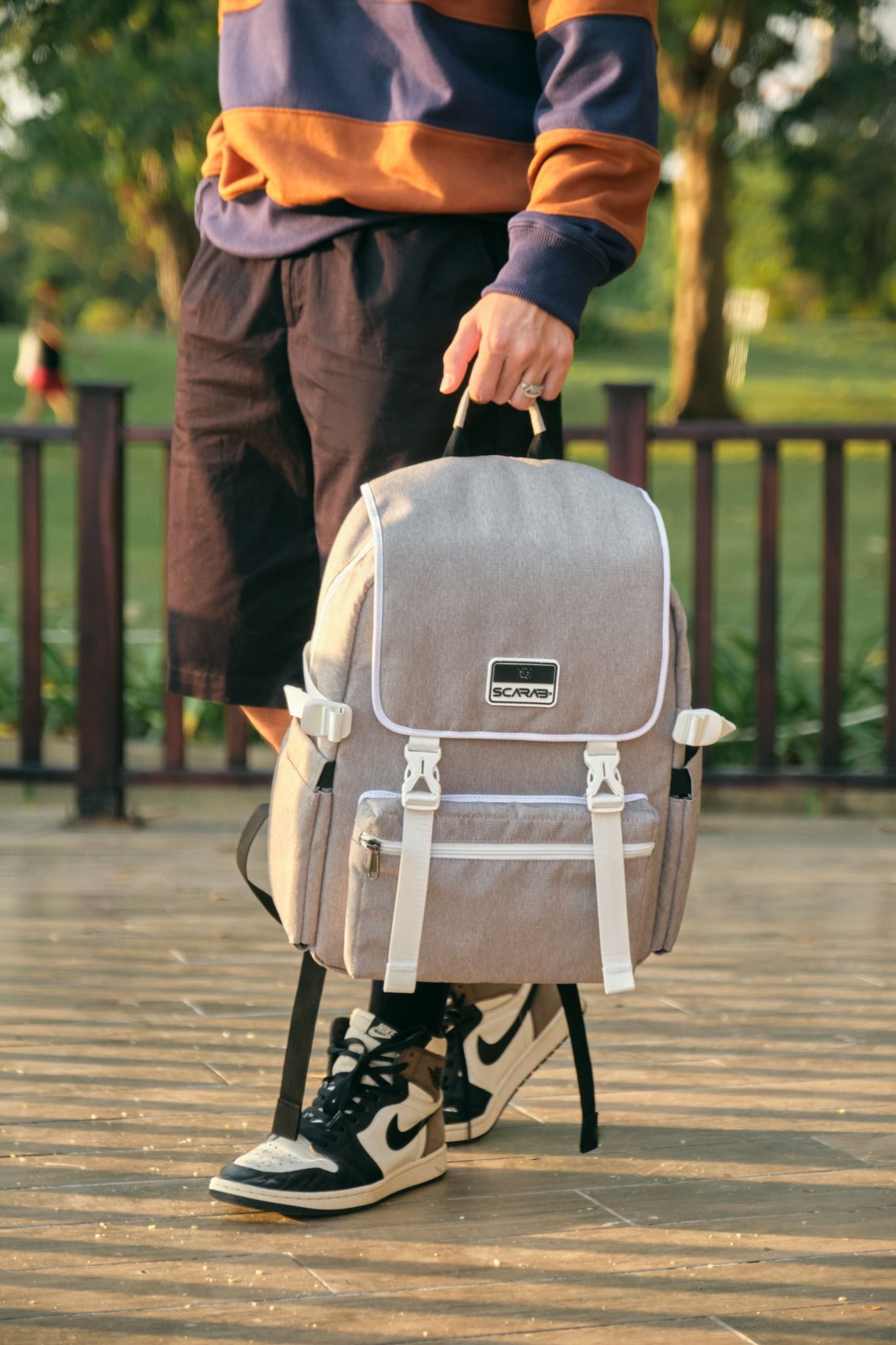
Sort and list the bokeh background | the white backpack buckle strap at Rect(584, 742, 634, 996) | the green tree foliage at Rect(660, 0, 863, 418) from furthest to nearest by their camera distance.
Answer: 1. the green tree foliage at Rect(660, 0, 863, 418)
2. the bokeh background
3. the white backpack buckle strap at Rect(584, 742, 634, 996)

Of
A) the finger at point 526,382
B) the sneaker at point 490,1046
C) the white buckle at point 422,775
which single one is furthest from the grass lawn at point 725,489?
the white buckle at point 422,775

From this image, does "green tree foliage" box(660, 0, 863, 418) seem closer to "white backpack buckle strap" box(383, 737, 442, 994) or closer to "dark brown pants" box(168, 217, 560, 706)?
"dark brown pants" box(168, 217, 560, 706)

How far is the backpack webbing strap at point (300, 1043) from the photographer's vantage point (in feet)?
5.81

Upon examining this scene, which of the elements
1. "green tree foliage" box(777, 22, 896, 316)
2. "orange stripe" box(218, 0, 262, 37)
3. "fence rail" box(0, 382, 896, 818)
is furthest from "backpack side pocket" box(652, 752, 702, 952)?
"green tree foliage" box(777, 22, 896, 316)

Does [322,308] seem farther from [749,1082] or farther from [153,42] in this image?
[153,42]

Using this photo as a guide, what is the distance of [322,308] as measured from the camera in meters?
1.90

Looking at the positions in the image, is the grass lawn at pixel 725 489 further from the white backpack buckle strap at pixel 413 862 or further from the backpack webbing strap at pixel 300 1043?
the white backpack buckle strap at pixel 413 862

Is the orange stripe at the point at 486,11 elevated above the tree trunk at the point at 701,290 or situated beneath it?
situated beneath

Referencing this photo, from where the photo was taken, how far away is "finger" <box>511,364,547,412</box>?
180 centimetres

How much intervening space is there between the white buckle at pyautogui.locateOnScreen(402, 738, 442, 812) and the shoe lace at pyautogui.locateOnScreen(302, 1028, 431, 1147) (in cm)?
36

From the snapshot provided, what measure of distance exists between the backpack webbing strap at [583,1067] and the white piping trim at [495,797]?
257 millimetres

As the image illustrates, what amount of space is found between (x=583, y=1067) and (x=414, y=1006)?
193 millimetres

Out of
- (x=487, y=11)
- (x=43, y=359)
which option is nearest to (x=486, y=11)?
(x=487, y=11)

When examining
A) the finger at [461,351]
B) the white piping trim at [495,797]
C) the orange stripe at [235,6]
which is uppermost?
the orange stripe at [235,6]
